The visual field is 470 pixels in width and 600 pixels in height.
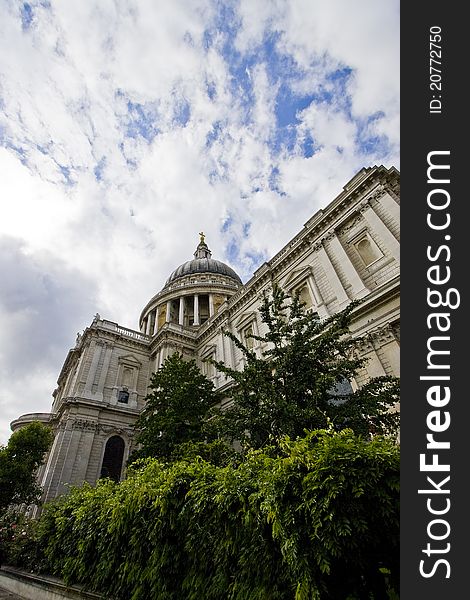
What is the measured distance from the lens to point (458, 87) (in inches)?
117

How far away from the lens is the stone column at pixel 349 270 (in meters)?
15.6

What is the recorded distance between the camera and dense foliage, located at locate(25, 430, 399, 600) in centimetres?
288

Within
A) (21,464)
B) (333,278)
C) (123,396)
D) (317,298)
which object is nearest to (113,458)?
(123,396)

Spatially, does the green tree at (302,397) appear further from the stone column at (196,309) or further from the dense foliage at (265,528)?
the stone column at (196,309)

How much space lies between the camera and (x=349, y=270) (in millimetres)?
16719

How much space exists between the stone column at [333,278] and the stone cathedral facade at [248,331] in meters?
0.06

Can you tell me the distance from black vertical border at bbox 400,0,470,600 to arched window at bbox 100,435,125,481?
77.2 ft

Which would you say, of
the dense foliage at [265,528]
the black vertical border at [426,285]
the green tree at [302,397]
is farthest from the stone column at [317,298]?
the black vertical border at [426,285]

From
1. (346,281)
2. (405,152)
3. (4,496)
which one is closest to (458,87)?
(405,152)

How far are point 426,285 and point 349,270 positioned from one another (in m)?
14.8

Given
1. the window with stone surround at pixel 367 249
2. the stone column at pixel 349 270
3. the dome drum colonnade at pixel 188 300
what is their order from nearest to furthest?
the stone column at pixel 349 270 < the window with stone surround at pixel 367 249 < the dome drum colonnade at pixel 188 300

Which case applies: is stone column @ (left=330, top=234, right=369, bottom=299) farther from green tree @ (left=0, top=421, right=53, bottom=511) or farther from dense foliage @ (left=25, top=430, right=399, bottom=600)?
green tree @ (left=0, top=421, right=53, bottom=511)

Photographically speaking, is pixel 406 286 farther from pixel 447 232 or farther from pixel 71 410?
pixel 71 410

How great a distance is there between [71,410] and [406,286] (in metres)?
24.6
